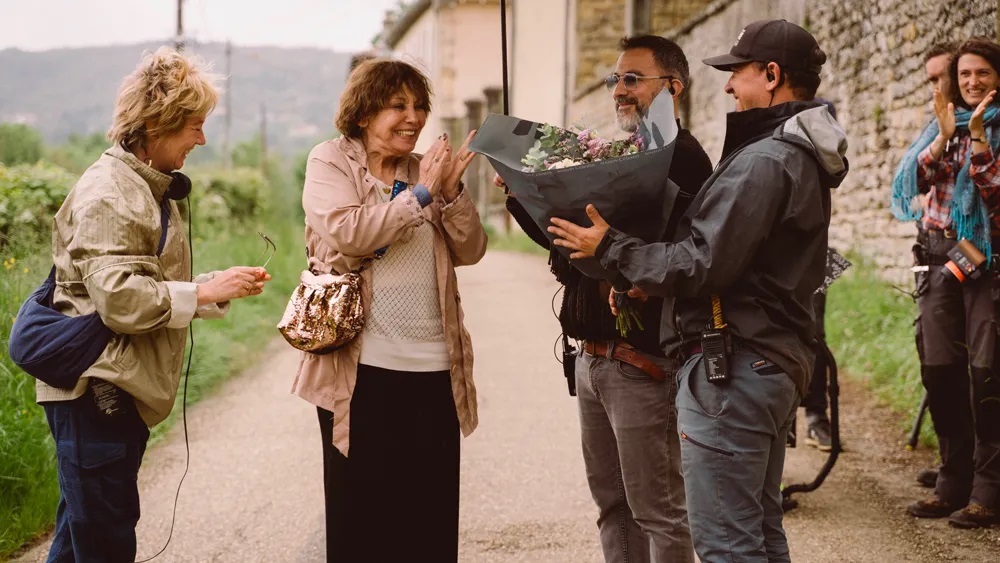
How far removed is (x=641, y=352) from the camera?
324 cm

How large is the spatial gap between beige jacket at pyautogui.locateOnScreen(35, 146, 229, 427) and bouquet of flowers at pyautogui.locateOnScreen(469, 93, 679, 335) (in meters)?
1.02

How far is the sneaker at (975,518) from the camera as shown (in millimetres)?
4656

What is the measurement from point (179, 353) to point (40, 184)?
5.68 meters

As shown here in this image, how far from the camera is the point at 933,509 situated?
193 inches

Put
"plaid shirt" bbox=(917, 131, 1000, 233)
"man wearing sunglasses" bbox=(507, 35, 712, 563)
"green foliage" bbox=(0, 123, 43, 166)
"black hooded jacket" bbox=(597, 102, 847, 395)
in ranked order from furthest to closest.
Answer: "green foliage" bbox=(0, 123, 43, 166) → "plaid shirt" bbox=(917, 131, 1000, 233) → "man wearing sunglasses" bbox=(507, 35, 712, 563) → "black hooded jacket" bbox=(597, 102, 847, 395)

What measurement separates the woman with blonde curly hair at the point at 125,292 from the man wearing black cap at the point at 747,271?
1232mm

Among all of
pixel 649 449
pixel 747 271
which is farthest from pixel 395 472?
pixel 747 271

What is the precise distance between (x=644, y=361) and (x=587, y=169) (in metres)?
0.75

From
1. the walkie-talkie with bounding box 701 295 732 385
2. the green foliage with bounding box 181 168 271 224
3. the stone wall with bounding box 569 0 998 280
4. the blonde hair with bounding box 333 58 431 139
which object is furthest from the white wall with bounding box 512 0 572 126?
the walkie-talkie with bounding box 701 295 732 385

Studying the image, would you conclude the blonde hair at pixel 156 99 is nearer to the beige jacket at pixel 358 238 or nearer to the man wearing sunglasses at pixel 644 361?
the beige jacket at pixel 358 238

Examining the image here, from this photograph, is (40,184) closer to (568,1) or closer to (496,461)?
(496,461)

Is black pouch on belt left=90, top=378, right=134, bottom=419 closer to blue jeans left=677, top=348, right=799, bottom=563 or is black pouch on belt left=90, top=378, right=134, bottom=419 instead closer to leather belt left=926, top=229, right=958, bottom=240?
blue jeans left=677, top=348, right=799, bottom=563

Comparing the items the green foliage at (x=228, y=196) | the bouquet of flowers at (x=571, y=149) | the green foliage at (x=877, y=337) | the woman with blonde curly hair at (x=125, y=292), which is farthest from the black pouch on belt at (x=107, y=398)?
the green foliage at (x=228, y=196)

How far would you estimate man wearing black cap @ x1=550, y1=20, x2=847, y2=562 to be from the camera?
2717mm
